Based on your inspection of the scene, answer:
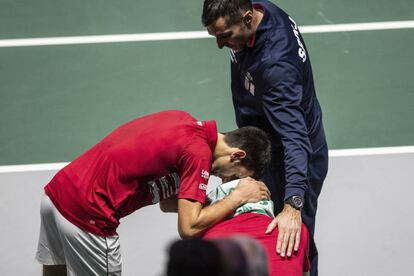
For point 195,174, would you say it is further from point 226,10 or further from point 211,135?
point 226,10

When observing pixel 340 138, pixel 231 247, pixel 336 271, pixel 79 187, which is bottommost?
pixel 336 271

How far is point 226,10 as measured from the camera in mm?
5094

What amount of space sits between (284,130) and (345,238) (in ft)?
6.10

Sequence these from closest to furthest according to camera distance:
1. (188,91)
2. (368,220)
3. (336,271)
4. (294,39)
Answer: (294,39)
(336,271)
(368,220)
(188,91)

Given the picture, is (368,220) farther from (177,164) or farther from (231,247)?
(231,247)

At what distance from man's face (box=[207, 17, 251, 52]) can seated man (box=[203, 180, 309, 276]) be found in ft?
2.94

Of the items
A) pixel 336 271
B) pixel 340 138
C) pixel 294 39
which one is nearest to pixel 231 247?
pixel 294 39

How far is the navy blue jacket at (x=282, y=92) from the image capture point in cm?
501

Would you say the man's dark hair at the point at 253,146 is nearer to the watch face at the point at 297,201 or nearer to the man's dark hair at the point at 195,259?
the watch face at the point at 297,201

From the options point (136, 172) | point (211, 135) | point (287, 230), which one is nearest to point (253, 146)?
point (211, 135)

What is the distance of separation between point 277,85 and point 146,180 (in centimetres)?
99

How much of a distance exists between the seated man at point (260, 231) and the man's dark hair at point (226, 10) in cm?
101

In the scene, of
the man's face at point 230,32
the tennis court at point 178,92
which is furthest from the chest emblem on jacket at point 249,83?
the tennis court at point 178,92

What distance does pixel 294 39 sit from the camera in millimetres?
5297
